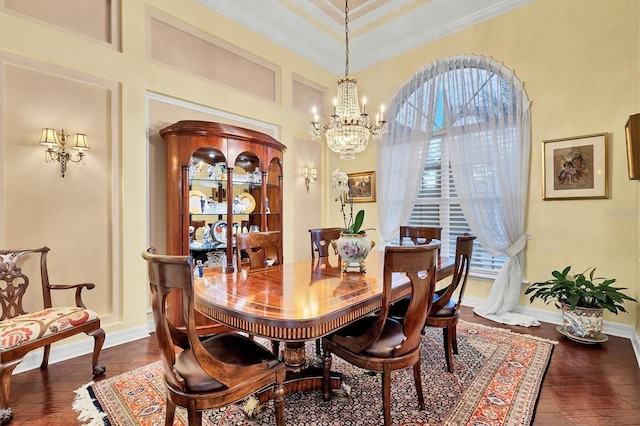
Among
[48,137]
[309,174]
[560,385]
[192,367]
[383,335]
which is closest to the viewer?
[192,367]

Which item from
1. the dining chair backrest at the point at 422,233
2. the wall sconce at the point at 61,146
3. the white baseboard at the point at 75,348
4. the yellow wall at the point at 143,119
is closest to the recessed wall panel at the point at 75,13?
the yellow wall at the point at 143,119

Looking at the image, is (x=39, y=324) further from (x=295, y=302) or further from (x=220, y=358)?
(x=295, y=302)

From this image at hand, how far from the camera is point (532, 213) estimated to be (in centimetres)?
341

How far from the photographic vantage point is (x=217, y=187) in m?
3.43

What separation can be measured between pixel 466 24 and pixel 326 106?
2280 mm

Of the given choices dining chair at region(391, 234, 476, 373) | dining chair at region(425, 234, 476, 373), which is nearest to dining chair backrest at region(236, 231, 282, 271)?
dining chair at region(391, 234, 476, 373)

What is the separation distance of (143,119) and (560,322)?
4847mm

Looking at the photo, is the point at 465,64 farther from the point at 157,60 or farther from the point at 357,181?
the point at 157,60

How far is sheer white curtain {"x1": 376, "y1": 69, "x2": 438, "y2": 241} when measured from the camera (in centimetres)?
415

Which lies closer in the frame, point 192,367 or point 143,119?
point 192,367

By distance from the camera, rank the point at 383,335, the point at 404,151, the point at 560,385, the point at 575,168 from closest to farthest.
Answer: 1. the point at 383,335
2. the point at 560,385
3. the point at 575,168
4. the point at 404,151

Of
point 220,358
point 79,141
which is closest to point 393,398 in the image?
point 220,358

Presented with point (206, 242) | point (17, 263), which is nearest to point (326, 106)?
point (206, 242)

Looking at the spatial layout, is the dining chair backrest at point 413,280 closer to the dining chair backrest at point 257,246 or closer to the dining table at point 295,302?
the dining table at point 295,302
